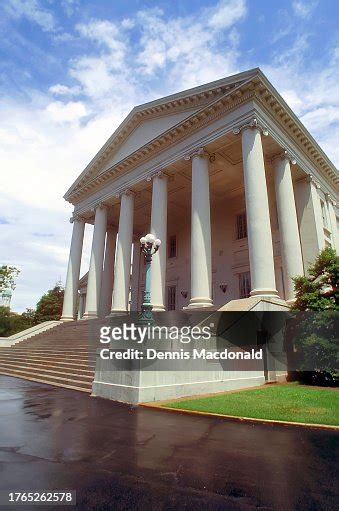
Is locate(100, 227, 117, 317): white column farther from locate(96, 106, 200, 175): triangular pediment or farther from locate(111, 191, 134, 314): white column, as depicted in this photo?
locate(96, 106, 200, 175): triangular pediment

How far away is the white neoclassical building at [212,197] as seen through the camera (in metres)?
16.6

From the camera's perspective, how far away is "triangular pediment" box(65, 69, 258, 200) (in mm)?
18438

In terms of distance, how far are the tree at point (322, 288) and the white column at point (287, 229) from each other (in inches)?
154

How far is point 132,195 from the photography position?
2420 centimetres

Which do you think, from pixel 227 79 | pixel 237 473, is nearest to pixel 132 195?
pixel 227 79

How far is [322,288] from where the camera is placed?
12.9m

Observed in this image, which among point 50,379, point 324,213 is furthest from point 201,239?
point 324,213

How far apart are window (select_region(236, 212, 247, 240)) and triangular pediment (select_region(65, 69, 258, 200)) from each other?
29.1ft

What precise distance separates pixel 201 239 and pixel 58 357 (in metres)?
9.58

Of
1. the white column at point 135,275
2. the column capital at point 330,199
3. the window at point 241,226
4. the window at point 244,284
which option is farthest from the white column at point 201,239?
the white column at point 135,275

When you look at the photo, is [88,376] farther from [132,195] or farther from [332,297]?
[132,195]

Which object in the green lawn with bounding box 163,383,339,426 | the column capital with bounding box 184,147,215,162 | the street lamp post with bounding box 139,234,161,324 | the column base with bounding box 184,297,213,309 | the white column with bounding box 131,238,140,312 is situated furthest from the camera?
the white column with bounding box 131,238,140,312

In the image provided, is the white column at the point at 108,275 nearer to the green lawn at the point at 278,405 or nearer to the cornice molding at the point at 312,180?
the cornice molding at the point at 312,180

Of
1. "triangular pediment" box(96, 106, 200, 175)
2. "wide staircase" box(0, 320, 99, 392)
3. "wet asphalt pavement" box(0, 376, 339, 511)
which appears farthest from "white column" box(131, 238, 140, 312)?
"wet asphalt pavement" box(0, 376, 339, 511)
